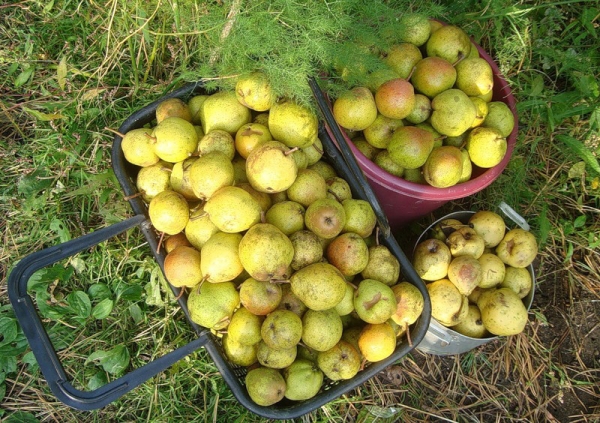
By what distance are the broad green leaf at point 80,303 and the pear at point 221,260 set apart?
46.7 inches

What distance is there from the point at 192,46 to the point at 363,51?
1334mm

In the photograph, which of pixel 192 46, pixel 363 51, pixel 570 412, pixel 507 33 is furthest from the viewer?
pixel 507 33

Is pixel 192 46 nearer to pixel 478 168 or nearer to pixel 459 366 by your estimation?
pixel 478 168

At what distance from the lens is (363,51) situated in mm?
2471

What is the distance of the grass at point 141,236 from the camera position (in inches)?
108

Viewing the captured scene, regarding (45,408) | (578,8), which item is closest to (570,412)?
(578,8)

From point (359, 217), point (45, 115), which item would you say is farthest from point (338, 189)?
point (45, 115)

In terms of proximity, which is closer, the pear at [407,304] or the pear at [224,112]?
the pear at [407,304]

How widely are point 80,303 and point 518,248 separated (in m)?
2.68

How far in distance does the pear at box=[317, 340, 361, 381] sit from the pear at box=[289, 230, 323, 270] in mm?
421

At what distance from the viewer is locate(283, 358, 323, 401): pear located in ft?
6.87

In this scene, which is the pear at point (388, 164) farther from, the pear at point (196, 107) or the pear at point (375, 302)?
the pear at point (196, 107)

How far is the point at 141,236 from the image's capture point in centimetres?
303

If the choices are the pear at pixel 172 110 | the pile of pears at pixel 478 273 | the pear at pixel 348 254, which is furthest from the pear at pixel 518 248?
the pear at pixel 172 110
